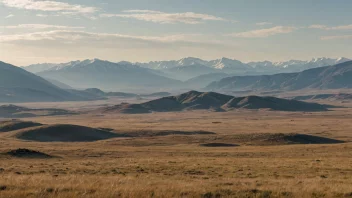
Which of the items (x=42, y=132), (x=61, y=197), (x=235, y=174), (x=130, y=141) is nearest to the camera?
(x=61, y=197)

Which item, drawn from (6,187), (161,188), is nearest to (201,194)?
(161,188)

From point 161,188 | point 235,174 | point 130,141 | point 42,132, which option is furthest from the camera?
point 42,132

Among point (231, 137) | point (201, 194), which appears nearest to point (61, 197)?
point (201, 194)

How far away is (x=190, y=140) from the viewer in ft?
293

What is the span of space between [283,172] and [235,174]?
3941 millimetres

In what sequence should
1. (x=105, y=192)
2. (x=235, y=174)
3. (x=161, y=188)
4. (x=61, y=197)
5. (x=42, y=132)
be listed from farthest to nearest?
(x=42, y=132), (x=235, y=174), (x=161, y=188), (x=105, y=192), (x=61, y=197)

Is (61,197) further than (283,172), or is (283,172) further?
(283,172)

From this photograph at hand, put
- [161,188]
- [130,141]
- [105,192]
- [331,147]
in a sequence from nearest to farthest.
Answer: [105,192] → [161,188] → [331,147] → [130,141]

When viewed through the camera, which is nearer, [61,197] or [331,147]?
[61,197]

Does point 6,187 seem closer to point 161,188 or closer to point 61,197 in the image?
point 61,197

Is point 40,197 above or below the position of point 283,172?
above

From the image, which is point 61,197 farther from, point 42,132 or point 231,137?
point 42,132

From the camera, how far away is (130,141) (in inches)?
3292

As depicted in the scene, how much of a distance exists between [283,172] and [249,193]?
14.7 meters
